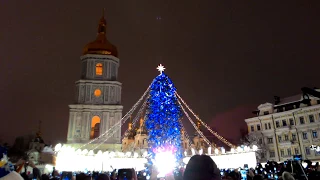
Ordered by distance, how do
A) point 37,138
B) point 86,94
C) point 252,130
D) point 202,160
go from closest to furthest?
1. point 202,160
2. point 86,94
3. point 252,130
4. point 37,138

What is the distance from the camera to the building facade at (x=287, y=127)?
3747 cm

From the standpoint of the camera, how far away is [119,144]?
4044 cm

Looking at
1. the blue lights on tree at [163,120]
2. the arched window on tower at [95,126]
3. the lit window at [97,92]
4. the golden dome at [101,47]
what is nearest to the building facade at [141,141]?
the arched window on tower at [95,126]

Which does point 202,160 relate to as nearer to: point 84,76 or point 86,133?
point 86,133

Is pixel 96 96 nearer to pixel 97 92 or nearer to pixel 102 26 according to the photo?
pixel 97 92

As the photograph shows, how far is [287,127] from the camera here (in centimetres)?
4069

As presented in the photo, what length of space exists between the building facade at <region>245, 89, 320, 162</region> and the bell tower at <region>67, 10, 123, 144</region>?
84.0 ft

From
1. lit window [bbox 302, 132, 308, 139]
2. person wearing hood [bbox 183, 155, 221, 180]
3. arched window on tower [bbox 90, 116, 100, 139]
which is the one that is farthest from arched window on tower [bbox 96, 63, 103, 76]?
person wearing hood [bbox 183, 155, 221, 180]

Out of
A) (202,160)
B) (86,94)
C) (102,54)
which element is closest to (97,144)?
(86,94)

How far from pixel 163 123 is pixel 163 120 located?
26 cm

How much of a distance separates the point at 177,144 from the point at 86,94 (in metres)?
26.2

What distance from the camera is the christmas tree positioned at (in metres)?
21.7

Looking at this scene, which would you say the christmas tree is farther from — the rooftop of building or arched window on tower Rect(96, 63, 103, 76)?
the rooftop of building

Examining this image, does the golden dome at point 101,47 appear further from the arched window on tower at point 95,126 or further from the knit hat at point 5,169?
the knit hat at point 5,169
